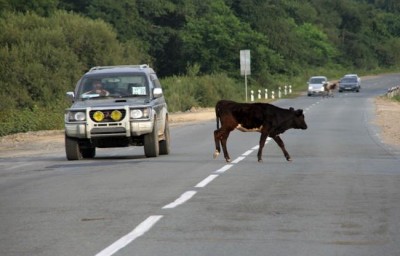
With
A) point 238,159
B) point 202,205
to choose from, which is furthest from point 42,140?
point 202,205

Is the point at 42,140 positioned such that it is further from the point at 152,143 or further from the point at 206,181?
the point at 206,181

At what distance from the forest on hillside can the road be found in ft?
Answer: 70.3

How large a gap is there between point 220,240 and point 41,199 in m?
4.47

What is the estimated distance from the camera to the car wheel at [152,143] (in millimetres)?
21078

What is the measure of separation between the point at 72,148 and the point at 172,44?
6584 cm

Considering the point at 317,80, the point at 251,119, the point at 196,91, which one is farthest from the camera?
the point at 317,80

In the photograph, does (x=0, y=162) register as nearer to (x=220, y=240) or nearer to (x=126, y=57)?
(x=220, y=240)

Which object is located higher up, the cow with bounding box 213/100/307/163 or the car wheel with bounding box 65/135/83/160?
the cow with bounding box 213/100/307/163

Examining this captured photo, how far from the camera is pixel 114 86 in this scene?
2191 cm

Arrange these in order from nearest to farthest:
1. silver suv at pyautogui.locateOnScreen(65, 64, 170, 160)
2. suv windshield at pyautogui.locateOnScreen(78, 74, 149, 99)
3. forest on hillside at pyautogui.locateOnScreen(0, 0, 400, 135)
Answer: silver suv at pyautogui.locateOnScreen(65, 64, 170, 160) → suv windshield at pyautogui.locateOnScreen(78, 74, 149, 99) → forest on hillside at pyautogui.locateOnScreen(0, 0, 400, 135)

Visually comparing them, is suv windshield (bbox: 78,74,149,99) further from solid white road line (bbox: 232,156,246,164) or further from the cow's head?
the cow's head

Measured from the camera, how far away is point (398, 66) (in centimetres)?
14275

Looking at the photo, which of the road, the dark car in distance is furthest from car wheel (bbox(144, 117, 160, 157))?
the dark car in distance

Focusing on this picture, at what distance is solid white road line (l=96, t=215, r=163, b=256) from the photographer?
9180 millimetres
